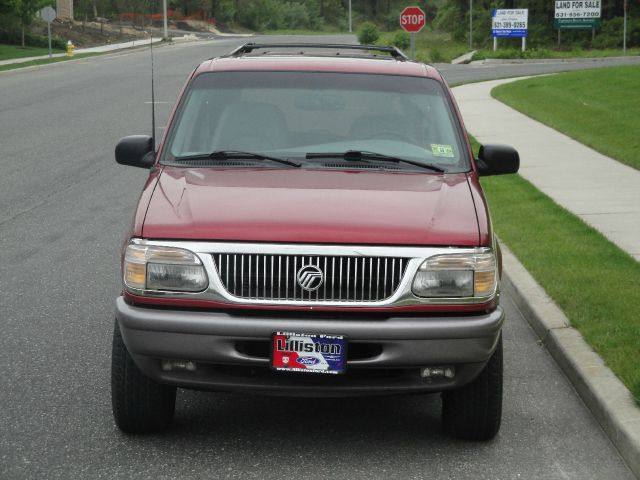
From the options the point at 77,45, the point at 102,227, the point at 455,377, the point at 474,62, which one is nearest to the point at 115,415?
the point at 455,377

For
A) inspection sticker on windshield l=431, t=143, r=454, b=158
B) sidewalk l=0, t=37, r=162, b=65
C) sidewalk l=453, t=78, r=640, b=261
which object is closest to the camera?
inspection sticker on windshield l=431, t=143, r=454, b=158

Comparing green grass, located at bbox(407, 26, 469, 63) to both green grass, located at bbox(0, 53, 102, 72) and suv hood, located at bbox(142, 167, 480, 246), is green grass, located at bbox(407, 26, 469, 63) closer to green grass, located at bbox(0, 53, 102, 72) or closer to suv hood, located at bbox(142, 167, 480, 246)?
green grass, located at bbox(0, 53, 102, 72)

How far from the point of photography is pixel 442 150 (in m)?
6.10

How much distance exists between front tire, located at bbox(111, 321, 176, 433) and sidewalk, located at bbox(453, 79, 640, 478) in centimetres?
209

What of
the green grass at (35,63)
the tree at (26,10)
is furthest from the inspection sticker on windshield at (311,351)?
the tree at (26,10)

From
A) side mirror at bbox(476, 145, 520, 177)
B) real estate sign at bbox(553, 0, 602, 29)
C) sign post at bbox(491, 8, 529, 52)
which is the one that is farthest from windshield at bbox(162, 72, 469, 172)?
real estate sign at bbox(553, 0, 602, 29)

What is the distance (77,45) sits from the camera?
60.3 metres

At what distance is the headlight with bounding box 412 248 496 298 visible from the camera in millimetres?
4875

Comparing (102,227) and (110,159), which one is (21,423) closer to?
(102,227)

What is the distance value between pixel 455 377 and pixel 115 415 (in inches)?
61.0

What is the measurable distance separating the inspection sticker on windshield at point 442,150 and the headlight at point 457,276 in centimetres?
116

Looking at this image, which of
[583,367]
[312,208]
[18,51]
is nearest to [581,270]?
[583,367]

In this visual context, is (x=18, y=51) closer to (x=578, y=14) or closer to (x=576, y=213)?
(x=578, y=14)

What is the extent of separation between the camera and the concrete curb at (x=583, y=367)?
5277 millimetres
